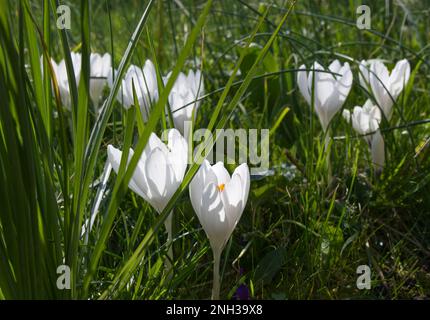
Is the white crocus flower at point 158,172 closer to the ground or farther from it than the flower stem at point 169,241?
farther from it

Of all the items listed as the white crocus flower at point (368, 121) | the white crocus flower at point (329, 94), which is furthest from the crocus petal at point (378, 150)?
the white crocus flower at point (329, 94)

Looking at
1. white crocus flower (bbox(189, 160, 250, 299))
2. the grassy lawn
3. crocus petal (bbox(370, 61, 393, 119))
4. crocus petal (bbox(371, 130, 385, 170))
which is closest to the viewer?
the grassy lawn

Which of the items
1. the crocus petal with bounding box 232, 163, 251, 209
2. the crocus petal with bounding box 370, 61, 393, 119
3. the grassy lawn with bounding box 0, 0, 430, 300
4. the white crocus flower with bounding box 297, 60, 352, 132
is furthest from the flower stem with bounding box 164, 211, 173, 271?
the crocus petal with bounding box 370, 61, 393, 119

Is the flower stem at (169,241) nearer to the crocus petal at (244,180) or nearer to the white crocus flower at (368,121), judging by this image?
the crocus petal at (244,180)

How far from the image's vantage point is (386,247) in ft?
4.64

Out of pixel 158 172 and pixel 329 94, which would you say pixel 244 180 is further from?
pixel 329 94

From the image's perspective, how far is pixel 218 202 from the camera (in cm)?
102

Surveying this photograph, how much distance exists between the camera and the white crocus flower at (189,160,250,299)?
A: 1.02 meters

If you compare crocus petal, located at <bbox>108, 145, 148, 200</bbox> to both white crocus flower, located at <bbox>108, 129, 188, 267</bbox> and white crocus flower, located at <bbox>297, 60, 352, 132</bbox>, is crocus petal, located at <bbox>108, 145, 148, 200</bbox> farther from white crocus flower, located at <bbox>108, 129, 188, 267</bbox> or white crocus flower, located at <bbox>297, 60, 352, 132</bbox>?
white crocus flower, located at <bbox>297, 60, 352, 132</bbox>

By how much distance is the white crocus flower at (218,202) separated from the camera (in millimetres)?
1019

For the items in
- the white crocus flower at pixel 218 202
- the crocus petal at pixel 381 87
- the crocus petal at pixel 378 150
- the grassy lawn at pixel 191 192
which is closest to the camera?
the grassy lawn at pixel 191 192
